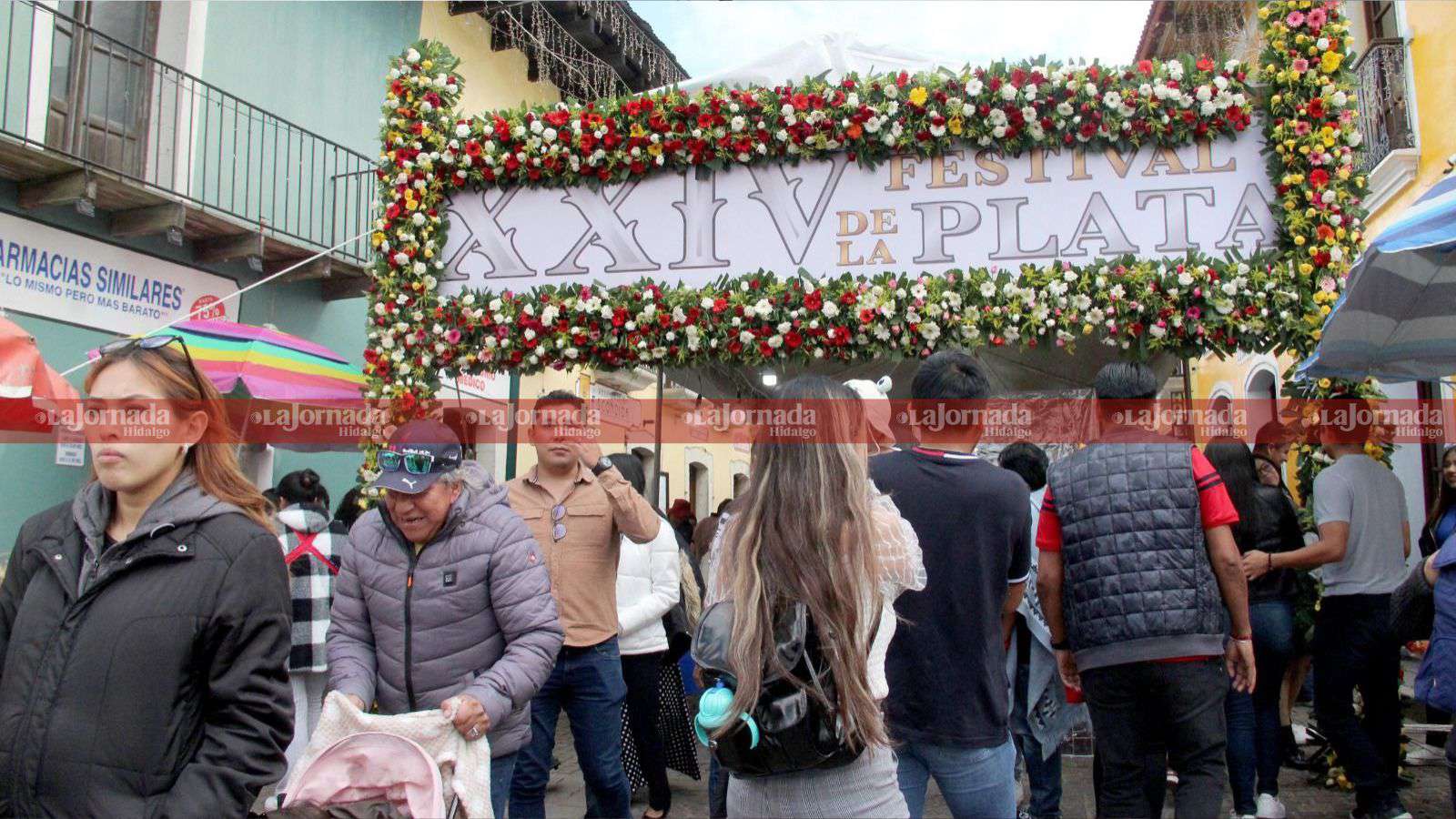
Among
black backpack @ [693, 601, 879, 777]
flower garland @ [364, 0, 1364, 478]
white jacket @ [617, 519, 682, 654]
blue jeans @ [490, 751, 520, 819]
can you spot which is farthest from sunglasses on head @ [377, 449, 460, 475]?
flower garland @ [364, 0, 1364, 478]

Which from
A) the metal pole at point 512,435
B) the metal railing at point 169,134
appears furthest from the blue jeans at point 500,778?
the metal pole at point 512,435

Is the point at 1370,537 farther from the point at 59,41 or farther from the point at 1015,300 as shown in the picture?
the point at 59,41

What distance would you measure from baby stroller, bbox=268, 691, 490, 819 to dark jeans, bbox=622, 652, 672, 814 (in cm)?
226

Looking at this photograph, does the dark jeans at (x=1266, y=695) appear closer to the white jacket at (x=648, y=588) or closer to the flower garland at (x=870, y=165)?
the flower garland at (x=870, y=165)

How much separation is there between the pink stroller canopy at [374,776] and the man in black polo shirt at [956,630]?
49.8 inches

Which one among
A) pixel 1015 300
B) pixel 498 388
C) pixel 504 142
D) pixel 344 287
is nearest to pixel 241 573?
pixel 1015 300

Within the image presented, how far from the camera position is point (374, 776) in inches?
106

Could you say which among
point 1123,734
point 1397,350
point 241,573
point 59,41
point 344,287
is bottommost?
Result: point 1123,734

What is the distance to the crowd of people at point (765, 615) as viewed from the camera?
7.14 feet

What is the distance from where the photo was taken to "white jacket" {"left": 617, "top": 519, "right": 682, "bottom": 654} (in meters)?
5.05

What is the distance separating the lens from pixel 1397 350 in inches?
192

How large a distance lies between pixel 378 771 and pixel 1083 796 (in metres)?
4.09

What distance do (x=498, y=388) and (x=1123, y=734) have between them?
1077 cm

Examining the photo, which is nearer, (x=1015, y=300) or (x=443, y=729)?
(x=443, y=729)
